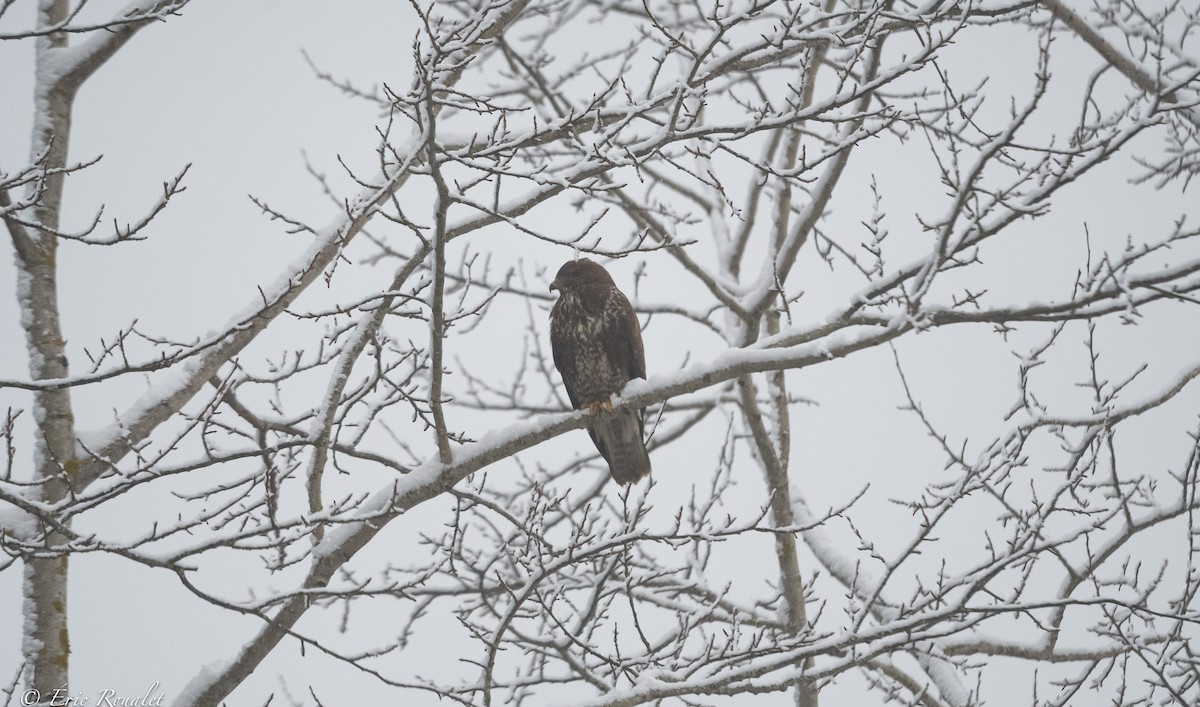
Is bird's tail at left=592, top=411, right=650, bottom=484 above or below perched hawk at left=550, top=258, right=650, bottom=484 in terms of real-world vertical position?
below

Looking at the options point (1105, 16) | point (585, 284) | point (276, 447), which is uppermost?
point (1105, 16)

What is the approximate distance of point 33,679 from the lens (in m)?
3.47

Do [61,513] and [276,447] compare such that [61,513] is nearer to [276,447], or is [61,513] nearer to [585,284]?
[276,447]

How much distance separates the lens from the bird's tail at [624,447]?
5.55 m

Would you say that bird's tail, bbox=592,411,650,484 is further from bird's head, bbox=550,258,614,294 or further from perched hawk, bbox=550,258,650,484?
bird's head, bbox=550,258,614,294

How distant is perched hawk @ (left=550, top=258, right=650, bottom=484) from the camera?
539 cm

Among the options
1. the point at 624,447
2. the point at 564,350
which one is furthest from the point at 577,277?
the point at 624,447

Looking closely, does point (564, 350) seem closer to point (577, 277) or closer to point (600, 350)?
point (600, 350)

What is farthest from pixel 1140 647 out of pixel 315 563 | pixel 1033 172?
pixel 315 563

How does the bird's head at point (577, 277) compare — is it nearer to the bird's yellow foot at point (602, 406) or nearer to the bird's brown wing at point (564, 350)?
the bird's brown wing at point (564, 350)

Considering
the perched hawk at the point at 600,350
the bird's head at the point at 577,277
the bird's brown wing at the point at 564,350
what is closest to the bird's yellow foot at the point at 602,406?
the perched hawk at the point at 600,350

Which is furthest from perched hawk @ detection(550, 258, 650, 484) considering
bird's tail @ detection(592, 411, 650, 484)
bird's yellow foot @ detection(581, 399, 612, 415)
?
bird's yellow foot @ detection(581, 399, 612, 415)

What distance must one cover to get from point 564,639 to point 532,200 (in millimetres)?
1764

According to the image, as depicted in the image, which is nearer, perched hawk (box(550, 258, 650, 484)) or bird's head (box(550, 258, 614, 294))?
perched hawk (box(550, 258, 650, 484))
